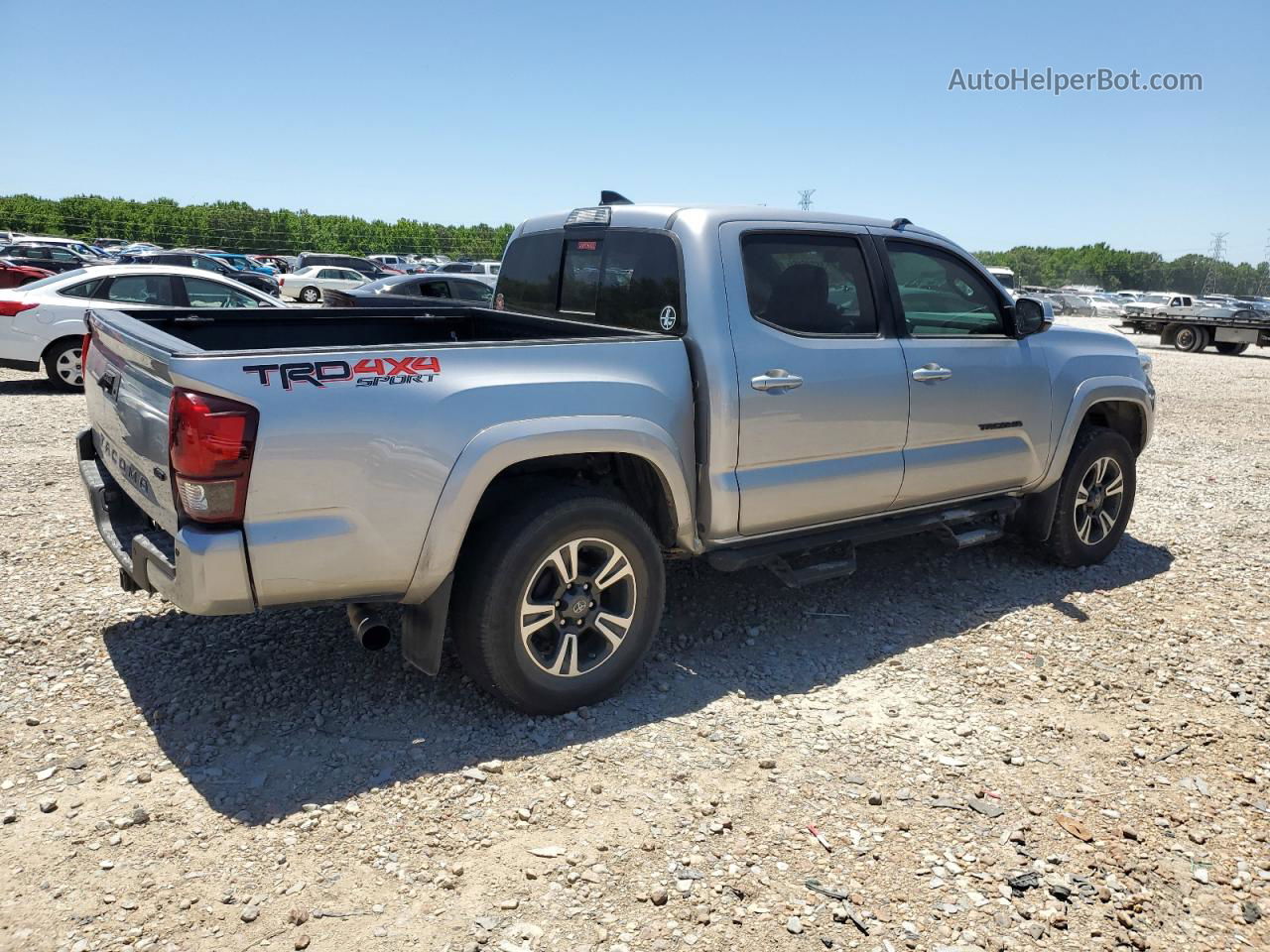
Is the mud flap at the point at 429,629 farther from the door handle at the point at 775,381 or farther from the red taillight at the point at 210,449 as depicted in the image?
the door handle at the point at 775,381

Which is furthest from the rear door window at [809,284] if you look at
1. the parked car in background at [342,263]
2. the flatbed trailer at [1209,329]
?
the parked car in background at [342,263]

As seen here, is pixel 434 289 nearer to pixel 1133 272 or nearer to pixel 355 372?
pixel 355 372

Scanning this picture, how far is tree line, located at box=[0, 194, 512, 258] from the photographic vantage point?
2534 inches

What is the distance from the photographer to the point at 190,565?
9.81 feet

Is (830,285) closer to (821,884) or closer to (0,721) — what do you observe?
(821,884)

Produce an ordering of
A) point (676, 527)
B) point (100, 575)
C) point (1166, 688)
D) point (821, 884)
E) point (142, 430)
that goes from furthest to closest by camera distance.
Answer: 1. point (100, 575)
2. point (1166, 688)
3. point (676, 527)
4. point (142, 430)
5. point (821, 884)

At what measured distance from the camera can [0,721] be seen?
140 inches

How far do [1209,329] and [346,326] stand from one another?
2781cm

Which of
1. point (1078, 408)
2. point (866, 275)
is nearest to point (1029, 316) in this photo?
point (1078, 408)

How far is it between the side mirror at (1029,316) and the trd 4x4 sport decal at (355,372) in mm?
3400

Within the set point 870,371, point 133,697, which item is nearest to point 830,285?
point 870,371

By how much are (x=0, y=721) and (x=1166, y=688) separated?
16.1 feet

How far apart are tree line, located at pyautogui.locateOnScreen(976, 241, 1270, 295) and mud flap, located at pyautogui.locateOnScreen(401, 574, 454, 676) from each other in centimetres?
7322

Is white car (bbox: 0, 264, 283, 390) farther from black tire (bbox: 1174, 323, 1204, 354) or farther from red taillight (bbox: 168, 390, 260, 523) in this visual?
black tire (bbox: 1174, 323, 1204, 354)
